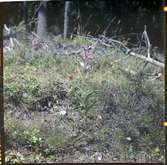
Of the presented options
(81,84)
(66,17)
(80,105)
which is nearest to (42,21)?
(66,17)

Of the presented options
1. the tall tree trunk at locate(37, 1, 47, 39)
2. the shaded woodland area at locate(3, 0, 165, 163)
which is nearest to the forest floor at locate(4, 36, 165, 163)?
the shaded woodland area at locate(3, 0, 165, 163)

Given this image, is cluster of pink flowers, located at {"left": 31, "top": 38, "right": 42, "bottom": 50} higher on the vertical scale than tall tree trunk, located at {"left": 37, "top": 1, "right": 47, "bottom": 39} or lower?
lower

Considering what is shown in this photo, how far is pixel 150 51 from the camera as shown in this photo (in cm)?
579

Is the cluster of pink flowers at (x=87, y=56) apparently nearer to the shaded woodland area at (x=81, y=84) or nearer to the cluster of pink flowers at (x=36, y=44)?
the shaded woodland area at (x=81, y=84)

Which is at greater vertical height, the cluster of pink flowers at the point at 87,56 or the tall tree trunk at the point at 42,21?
the tall tree trunk at the point at 42,21

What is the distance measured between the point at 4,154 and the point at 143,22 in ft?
6.22

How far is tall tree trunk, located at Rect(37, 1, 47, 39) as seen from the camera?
5781 millimetres

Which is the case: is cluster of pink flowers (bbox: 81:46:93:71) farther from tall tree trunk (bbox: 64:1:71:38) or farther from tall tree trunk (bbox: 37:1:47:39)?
tall tree trunk (bbox: 37:1:47:39)

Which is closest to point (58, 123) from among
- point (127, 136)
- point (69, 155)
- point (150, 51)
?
point (69, 155)

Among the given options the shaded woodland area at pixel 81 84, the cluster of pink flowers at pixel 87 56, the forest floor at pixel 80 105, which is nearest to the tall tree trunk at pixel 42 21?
the shaded woodland area at pixel 81 84

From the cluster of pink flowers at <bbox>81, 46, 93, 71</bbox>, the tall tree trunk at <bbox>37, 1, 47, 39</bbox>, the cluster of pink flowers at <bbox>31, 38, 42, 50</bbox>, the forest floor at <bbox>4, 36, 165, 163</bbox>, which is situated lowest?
the forest floor at <bbox>4, 36, 165, 163</bbox>

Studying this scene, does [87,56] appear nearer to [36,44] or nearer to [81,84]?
[81,84]

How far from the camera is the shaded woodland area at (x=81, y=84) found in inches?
228

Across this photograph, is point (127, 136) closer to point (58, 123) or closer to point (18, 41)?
Answer: point (58, 123)
